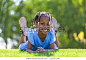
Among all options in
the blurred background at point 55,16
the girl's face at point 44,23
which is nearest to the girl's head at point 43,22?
the girl's face at point 44,23

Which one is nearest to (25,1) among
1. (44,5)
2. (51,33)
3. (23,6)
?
(23,6)

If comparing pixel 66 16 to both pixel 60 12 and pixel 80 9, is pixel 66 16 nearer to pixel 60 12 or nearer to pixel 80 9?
pixel 60 12

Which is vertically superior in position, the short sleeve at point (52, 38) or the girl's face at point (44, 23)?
the girl's face at point (44, 23)

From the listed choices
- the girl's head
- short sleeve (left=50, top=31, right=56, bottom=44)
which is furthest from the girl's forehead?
short sleeve (left=50, top=31, right=56, bottom=44)

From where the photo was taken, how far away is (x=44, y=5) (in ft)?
50.3

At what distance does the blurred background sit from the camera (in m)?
13.8

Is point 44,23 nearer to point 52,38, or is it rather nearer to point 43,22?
point 43,22

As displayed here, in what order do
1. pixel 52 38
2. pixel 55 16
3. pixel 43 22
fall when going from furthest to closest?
pixel 55 16 → pixel 52 38 → pixel 43 22

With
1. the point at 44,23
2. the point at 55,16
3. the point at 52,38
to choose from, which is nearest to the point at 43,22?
the point at 44,23

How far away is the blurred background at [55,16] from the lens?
13.8 metres

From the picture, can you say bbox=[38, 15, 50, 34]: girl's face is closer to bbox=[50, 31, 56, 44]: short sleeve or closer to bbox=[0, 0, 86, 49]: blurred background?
bbox=[50, 31, 56, 44]: short sleeve

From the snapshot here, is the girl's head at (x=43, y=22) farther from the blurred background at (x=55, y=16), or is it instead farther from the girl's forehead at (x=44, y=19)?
the blurred background at (x=55, y=16)

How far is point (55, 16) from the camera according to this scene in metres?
14.7

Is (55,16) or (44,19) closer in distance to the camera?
(44,19)
